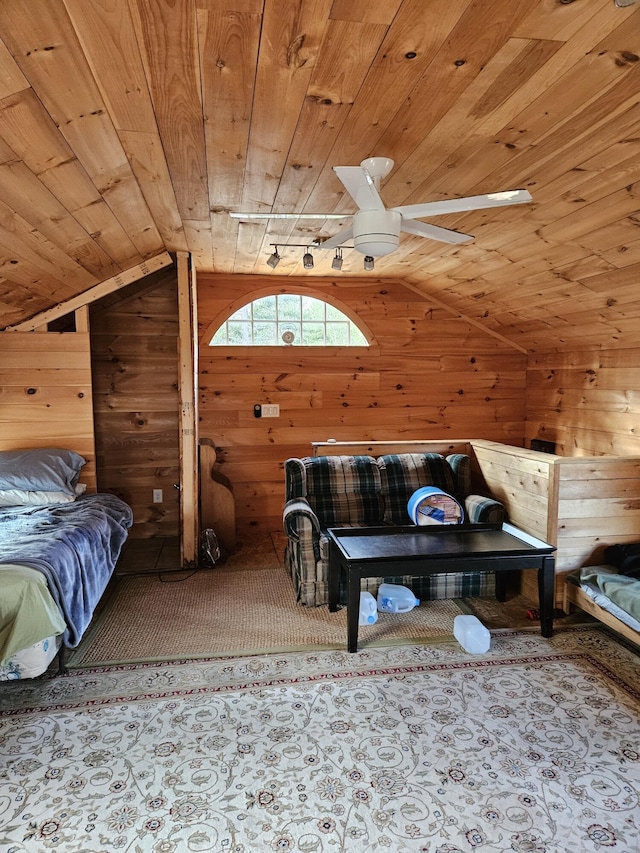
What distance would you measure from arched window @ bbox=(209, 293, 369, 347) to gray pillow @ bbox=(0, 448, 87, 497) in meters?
1.62

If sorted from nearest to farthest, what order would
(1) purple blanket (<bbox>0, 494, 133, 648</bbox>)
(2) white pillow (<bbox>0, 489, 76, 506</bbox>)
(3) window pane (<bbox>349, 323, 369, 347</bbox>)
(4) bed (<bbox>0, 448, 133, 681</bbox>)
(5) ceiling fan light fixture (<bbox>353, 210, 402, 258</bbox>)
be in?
(5) ceiling fan light fixture (<bbox>353, 210, 402, 258</bbox>) < (4) bed (<bbox>0, 448, 133, 681</bbox>) < (1) purple blanket (<bbox>0, 494, 133, 648</bbox>) < (2) white pillow (<bbox>0, 489, 76, 506</bbox>) < (3) window pane (<bbox>349, 323, 369, 347</bbox>)

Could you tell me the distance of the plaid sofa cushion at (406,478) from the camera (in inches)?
153

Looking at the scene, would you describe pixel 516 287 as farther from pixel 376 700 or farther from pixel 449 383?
pixel 376 700

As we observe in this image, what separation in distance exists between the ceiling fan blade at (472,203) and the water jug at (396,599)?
224cm

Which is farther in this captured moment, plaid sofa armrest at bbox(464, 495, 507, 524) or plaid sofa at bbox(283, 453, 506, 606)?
plaid sofa armrest at bbox(464, 495, 507, 524)

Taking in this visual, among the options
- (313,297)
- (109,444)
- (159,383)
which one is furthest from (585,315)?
(109,444)

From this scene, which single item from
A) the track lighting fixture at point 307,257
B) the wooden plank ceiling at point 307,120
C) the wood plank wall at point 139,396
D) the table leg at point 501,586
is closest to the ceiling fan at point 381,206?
the wooden plank ceiling at point 307,120

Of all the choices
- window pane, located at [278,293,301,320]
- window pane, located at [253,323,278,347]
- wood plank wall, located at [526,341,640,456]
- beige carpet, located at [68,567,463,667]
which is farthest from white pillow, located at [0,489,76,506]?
wood plank wall, located at [526,341,640,456]

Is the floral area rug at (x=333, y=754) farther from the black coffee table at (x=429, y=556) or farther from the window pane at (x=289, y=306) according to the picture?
the window pane at (x=289, y=306)

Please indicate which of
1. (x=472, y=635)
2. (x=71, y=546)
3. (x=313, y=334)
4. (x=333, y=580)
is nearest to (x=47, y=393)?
(x=71, y=546)

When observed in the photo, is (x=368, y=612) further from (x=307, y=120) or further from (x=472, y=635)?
(x=307, y=120)

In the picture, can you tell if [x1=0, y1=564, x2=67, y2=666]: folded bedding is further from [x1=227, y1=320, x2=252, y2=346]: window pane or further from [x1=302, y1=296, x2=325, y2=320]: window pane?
[x1=302, y1=296, x2=325, y2=320]: window pane

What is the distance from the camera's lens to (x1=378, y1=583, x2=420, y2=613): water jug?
3.35 meters

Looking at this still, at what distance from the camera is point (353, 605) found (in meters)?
2.85
